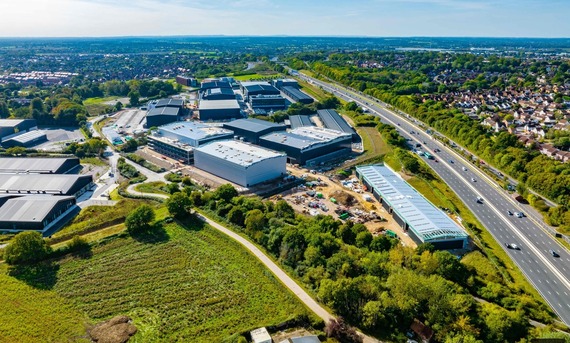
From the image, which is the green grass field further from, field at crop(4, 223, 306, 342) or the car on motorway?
the car on motorway

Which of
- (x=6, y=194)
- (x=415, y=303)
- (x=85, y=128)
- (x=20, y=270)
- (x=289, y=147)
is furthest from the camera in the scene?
(x=85, y=128)

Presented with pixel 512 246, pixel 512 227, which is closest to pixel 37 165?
pixel 512 246

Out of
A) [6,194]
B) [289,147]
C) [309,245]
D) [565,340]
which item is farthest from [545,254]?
[6,194]

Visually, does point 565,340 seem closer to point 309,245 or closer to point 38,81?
point 309,245

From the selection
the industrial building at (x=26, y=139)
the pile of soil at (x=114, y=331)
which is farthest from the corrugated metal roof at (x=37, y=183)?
the pile of soil at (x=114, y=331)

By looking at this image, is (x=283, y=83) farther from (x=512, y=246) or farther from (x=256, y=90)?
(x=512, y=246)

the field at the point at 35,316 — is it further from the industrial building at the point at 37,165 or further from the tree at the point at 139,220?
the industrial building at the point at 37,165

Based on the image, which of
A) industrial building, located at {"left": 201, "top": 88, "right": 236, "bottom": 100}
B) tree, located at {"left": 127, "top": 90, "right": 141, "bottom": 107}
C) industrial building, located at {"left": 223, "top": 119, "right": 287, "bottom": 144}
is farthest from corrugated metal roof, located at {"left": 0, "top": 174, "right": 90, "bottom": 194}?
tree, located at {"left": 127, "top": 90, "right": 141, "bottom": 107}
